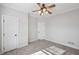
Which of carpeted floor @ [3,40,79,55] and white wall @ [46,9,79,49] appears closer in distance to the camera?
carpeted floor @ [3,40,79,55]

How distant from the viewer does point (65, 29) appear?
2666 millimetres

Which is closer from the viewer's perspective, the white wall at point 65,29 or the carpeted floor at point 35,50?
the carpeted floor at point 35,50

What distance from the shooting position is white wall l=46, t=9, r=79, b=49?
2354mm

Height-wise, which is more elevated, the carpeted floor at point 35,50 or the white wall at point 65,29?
the white wall at point 65,29

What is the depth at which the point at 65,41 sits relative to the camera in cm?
261

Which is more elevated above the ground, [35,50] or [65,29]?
[65,29]

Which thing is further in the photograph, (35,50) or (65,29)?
(65,29)

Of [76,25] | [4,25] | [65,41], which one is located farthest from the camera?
[65,41]

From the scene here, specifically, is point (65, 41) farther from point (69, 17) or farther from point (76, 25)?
point (69, 17)

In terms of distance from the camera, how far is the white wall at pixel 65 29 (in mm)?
2354

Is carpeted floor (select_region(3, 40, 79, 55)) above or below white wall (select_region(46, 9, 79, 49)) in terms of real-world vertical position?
below

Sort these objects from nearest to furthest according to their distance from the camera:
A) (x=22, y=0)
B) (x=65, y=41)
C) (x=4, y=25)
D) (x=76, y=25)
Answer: (x=22, y=0), (x=4, y=25), (x=76, y=25), (x=65, y=41)
